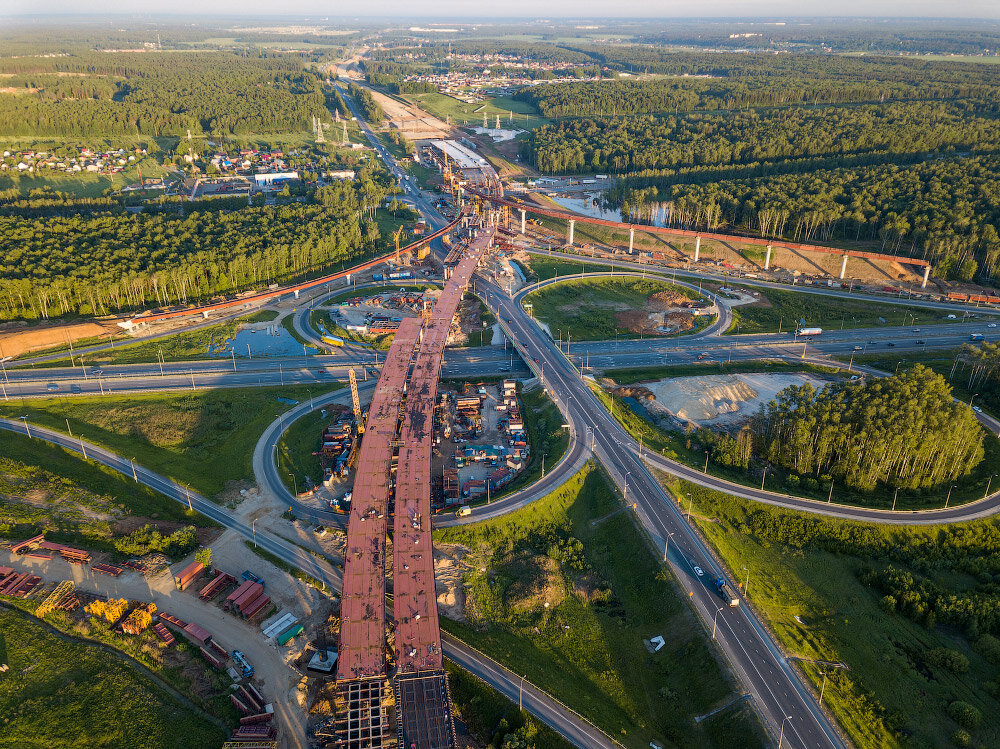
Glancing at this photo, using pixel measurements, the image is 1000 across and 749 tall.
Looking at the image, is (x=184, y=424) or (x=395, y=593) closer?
(x=395, y=593)

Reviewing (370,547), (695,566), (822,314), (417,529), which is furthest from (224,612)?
(822,314)

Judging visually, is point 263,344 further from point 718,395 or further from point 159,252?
point 718,395

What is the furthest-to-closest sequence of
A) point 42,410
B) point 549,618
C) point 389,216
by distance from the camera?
point 389,216, point 42,410, point 549,618

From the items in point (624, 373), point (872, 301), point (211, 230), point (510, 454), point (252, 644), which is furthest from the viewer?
point (211, 230)

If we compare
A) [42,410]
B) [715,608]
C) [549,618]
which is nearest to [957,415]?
[715,608]

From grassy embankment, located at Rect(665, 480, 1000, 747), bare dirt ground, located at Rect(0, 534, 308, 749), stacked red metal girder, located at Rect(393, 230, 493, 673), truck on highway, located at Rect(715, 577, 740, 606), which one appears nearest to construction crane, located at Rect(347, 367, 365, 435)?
stacked red metal girder, located at Rect(393, 230, 493, 673)

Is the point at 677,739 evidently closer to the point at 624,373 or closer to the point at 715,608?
the point at 715,608

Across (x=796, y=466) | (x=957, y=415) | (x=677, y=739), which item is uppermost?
(x=957, y=415)
